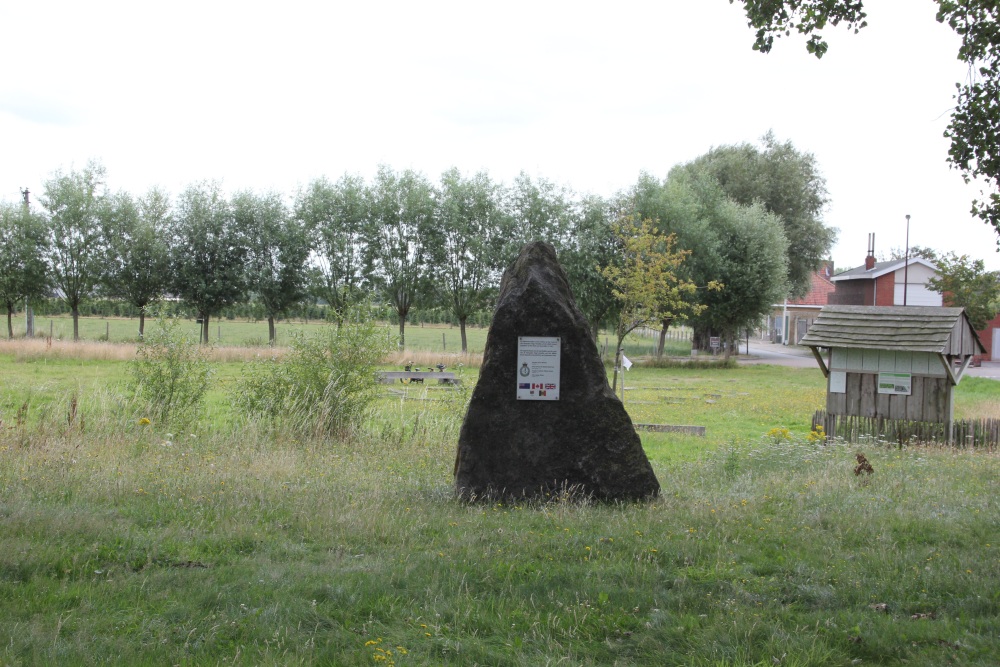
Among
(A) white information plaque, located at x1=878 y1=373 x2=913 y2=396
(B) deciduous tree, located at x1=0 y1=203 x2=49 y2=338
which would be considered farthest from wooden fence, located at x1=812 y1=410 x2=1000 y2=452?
(B) deciduous tree, located at x1=0 y1=203 x2=49 y2=338

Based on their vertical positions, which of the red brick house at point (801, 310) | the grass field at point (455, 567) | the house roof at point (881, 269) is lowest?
the grass field at point (455, 567)

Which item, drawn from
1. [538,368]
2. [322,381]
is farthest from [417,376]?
[538,368]

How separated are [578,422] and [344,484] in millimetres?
2496

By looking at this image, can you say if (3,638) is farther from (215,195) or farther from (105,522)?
(215,195)

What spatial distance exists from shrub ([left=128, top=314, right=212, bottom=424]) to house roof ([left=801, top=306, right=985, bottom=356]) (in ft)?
33.6

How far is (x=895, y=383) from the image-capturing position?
1393 cm

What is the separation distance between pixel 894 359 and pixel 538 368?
931 cm

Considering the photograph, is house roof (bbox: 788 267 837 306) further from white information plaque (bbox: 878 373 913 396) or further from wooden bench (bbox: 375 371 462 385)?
white information plaque (bbox: 878 373 913 396)

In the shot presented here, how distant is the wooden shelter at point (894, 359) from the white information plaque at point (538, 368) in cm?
829

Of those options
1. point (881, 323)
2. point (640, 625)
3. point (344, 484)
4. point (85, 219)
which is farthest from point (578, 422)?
point (85, 219)

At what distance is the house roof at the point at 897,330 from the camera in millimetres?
13586

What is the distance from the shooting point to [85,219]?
40.2 m

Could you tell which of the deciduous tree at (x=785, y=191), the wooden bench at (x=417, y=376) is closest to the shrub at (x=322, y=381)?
the wooden bench at (x=417, y=376)

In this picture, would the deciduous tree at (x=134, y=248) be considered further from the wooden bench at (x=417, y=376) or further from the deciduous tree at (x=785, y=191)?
the deciduous tree at (x=785, y=191)
